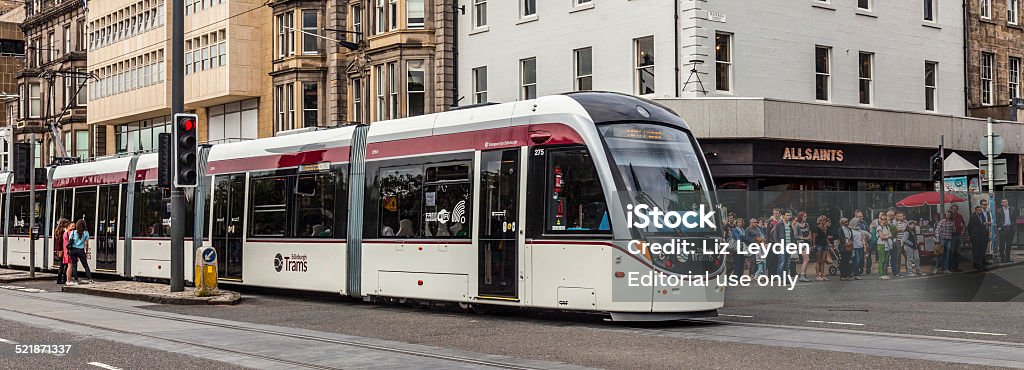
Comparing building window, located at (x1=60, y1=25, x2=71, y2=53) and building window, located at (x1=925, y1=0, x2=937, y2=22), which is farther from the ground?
building window, located at (x1=60, y1=25, x2=71, y2=53)

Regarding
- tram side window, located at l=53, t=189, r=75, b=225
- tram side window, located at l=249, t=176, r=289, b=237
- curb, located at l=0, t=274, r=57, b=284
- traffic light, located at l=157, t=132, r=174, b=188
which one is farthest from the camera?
tram side window, located at l=53, t=189, r=75, b=225

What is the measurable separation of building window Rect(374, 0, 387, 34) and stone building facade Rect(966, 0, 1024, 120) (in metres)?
19.3

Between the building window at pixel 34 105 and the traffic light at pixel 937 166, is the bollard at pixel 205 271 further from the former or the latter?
the building window at pixel 34 105

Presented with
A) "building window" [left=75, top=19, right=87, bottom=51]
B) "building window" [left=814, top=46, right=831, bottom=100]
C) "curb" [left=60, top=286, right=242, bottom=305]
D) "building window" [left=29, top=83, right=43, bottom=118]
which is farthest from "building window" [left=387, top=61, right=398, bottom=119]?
"building window" [left=29, top=83, right=43, bottom=118]

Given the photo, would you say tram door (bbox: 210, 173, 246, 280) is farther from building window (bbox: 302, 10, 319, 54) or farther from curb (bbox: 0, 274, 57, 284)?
building window (bbox: 302, 10, 319, 54)

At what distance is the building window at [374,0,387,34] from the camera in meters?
41.2

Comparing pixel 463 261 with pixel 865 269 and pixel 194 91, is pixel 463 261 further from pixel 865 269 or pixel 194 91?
pixel 194 91

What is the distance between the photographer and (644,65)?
32.9 m

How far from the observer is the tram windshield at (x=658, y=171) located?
640 inches

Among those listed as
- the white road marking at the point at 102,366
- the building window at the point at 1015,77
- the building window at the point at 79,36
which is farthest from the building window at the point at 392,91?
the building window at the point at 79,36

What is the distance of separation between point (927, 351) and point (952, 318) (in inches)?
203

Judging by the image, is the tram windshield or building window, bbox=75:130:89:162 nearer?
the tram windshield

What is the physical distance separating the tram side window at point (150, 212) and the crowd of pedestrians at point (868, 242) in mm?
12806

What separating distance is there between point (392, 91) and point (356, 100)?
112 inches
